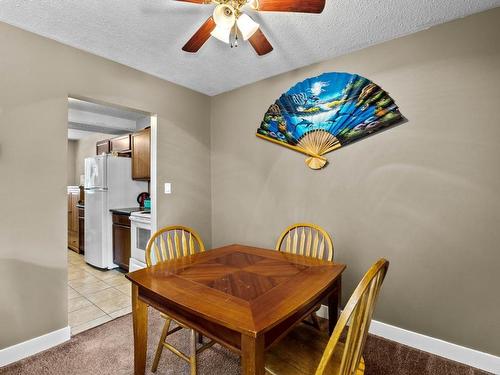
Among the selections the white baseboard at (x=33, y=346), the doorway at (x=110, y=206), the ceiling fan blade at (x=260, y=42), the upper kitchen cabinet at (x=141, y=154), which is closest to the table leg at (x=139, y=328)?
the white baseboard at (x=33, y=346)

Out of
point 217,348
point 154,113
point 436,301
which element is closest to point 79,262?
point 154,113

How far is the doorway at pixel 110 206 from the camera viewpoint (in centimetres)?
304

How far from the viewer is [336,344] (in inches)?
37.8

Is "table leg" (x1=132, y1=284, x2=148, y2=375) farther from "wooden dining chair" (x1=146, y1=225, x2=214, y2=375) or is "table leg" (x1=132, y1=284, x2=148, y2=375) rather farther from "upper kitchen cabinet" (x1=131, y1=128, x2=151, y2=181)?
"upper kitchen cabinet" (x1=131, y1=128, x2=151, y2=181)

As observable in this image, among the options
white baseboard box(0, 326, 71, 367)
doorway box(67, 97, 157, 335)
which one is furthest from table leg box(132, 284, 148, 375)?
doorway box(67, 97, 157, 335)

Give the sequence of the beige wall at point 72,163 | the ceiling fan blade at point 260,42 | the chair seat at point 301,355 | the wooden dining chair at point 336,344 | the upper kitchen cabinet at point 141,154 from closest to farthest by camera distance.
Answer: the wooden dining chair at point 336,344, the chair seat at point 301,355, the ceiling fan blade at point 260,42, the upper kitchen cabinet at point 141,154, the beige wall at point 72,163

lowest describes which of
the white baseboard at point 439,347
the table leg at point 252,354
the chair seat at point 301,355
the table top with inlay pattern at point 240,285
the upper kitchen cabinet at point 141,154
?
the white baseboard at point 439,347

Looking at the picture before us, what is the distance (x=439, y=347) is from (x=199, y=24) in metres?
2.90

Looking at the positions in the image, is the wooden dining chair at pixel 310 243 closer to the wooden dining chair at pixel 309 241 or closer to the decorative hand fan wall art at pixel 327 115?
the wooden dining chair at pixel 309 241

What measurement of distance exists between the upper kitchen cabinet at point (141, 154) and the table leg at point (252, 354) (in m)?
3.17

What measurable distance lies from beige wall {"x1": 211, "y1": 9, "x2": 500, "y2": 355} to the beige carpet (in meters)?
0.21

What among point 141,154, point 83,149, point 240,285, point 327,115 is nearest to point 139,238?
point 141,154

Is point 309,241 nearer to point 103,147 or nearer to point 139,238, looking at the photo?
point 139,238

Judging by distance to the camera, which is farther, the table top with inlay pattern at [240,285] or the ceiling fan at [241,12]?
the ceiling fan at [241,12]
